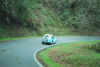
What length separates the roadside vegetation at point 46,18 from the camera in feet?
86.2

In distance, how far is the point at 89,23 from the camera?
26594mm

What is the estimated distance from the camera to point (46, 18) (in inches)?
2771

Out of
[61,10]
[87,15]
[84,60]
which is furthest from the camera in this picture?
[61,10]

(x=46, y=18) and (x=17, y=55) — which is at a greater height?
(x=17, y=55)

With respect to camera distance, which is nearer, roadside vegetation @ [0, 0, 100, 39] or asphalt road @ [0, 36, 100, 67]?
asphalt road @ [0, 36, 100, 67]

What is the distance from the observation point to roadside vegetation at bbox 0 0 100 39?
1035 inches

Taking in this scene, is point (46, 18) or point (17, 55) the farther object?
point (46, 18)

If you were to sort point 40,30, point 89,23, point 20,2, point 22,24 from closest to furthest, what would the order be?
point 89,23 < point 20,2 < point 22,24 < point 40,30

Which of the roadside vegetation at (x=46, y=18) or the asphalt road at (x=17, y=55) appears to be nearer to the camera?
the asphalt road at (x=17, y=55)

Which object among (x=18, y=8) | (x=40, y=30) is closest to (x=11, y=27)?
(x=18, y=8)

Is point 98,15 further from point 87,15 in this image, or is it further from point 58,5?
point 58,5

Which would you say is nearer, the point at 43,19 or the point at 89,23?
the point at 89,23

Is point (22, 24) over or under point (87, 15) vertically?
under

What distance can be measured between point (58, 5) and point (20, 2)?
34.9 meters
